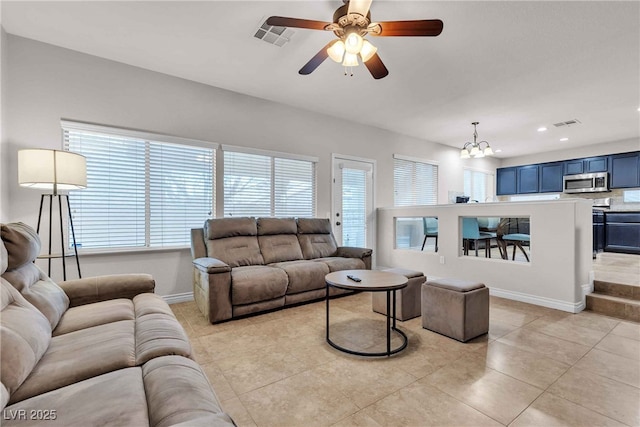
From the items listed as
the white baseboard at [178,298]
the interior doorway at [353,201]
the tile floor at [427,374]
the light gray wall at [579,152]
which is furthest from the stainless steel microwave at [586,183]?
the white baseboard at [178,298]

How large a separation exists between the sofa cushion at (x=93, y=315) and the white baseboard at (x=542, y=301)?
409 cm

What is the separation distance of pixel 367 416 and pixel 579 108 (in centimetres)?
546

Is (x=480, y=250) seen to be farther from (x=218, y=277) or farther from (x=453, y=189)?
(x=218, y=277)

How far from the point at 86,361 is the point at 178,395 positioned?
0.55 meters

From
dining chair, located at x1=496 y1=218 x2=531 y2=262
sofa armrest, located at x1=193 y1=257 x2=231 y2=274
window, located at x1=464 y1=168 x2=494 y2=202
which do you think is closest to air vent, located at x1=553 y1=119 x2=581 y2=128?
window, located at x1=464 y1=168 x2=494 y2=202

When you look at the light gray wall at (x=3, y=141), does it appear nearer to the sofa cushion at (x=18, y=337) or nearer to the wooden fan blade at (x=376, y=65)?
the sofa cushion at (x=18, y=337)

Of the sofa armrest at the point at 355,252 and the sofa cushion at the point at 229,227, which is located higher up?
the sofa cushion at the point at 229,227

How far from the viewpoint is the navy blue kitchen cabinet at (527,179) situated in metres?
7.73

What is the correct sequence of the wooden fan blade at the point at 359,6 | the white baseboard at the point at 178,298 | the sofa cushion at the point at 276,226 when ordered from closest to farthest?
the wooden fan blade at the point at 359,6
the white baseboard at the point at 178,298
the sofa cushion at the point at 276,226

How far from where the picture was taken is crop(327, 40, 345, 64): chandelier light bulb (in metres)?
2.19

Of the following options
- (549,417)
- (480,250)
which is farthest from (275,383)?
(480,250)

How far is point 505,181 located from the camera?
27.3 ft

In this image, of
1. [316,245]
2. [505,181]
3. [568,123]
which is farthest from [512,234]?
[505,181]

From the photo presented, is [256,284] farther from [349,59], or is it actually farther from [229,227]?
[349,59]
